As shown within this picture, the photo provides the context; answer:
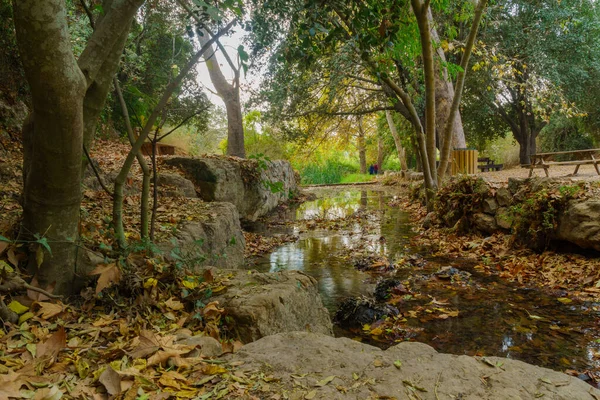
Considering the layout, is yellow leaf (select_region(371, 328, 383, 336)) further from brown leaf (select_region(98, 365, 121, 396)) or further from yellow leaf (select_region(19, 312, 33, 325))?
yellow leaf (select_region(19, 312, 33, 325))

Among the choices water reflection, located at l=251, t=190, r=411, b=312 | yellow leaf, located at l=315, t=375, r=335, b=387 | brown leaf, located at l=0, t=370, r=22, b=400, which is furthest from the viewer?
water reflection, located at l=251, t=190, r=411, b=312

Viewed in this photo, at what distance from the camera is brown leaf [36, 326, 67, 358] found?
1.76 meters

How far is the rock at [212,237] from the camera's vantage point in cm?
381

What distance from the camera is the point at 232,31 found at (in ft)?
9.89

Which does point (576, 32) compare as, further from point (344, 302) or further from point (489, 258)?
point (344, 302)

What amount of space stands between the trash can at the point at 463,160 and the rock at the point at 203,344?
10449 millimetres

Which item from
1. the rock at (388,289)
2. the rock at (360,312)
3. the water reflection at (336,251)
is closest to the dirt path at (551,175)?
the water reflection at (336,251)

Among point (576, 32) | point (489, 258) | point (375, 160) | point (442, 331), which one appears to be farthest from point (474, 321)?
point (375, 160)

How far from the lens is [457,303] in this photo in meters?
4.10

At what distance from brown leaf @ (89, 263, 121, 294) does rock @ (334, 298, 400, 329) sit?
222cm

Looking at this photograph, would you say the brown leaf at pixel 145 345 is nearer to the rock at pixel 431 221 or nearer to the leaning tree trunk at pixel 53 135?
the leaning tree trunk at pixel 53 135

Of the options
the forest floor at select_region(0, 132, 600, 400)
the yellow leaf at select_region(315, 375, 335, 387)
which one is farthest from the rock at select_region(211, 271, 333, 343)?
the yellow leaf at select_region(315, 375, 335, 387)

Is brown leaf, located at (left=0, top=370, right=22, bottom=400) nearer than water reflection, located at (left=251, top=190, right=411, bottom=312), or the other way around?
brown leaf, located at (left=0, top=370, right=22, bottom=400)

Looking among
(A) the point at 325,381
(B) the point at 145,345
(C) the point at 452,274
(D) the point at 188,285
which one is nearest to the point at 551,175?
(C) the point at 452,274
